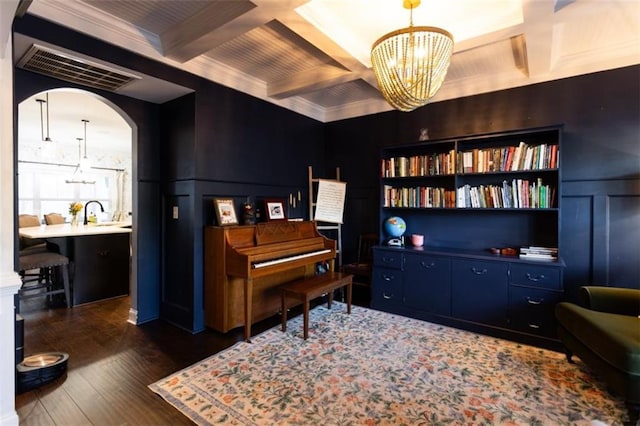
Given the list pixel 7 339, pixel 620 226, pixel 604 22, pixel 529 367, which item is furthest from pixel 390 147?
pixel 7 339

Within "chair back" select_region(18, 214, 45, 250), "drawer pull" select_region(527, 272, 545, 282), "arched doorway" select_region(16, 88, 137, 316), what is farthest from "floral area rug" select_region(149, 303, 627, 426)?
"chair back" select_region(18, 214, 45, 250)

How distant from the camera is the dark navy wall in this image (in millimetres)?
2727

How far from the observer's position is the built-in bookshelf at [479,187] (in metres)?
2.99

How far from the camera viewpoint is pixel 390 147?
12.2 ft

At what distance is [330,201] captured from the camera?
4.29m

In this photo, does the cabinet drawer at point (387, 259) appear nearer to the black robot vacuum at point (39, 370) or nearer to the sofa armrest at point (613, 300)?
the sofa armrest at point (613, 300)

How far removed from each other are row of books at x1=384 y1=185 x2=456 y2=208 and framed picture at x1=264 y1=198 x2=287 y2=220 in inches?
51.5

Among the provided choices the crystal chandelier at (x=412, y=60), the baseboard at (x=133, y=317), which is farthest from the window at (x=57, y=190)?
the crystal chandelier at (x=412, y=60)

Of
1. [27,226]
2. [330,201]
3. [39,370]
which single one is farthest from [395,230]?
[27,226]

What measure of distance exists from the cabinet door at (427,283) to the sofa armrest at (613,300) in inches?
43.7

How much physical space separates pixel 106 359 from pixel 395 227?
123 inches

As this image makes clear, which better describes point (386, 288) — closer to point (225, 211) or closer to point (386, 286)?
point (386, 286)

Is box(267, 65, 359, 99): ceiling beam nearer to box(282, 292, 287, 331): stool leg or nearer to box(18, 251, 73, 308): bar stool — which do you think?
box(282, 292, 287, 331): stool leg

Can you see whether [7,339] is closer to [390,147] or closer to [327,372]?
[327,372]
